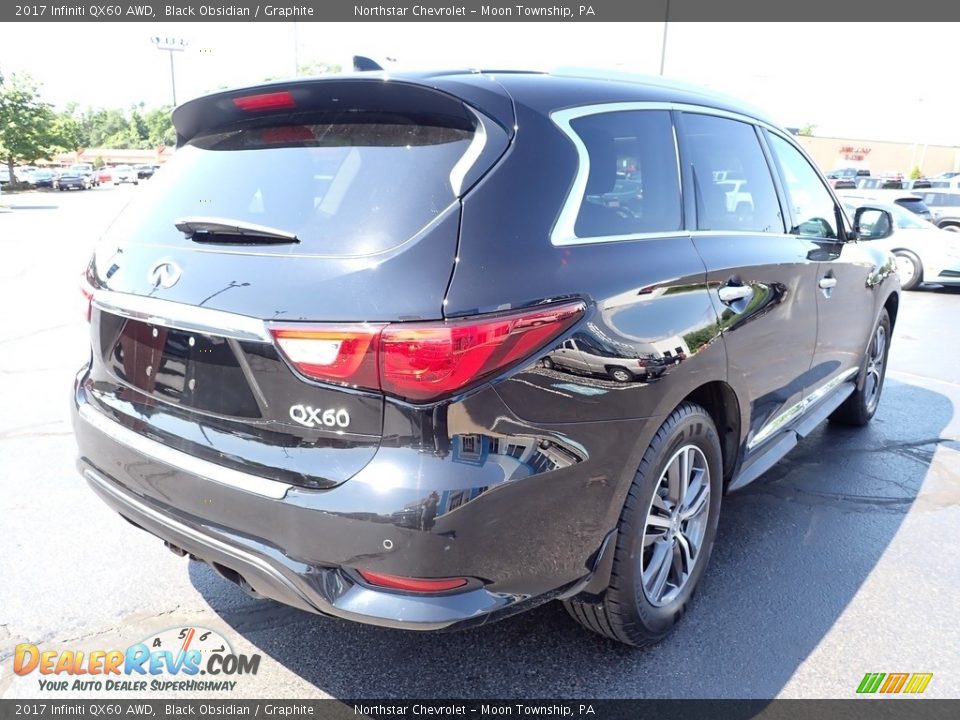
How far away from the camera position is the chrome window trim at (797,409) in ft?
10.8

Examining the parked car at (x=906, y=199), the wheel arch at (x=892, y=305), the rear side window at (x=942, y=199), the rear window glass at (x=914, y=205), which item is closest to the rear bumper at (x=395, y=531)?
the wheel arch at (x=892, y=305)

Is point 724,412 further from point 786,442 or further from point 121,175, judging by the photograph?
point 121,175

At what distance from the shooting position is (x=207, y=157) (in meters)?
2.56

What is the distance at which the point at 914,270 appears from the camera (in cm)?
1217

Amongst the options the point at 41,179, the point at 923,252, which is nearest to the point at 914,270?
the point at 923,252

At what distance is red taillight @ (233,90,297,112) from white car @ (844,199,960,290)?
11.8 meters

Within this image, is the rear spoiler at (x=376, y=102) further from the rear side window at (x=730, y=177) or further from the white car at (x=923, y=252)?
the white car at (x=923, y=252)

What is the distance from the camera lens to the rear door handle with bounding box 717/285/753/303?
271 cm

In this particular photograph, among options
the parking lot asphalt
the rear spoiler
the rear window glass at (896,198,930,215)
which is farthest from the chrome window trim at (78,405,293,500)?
the rear window glass at (896,198,930,215)

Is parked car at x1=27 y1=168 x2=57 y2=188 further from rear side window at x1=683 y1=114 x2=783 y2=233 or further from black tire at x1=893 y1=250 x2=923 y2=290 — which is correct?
rear side window at x1=683 y1=114 x2=783 y2=233

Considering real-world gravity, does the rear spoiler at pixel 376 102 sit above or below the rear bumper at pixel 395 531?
above

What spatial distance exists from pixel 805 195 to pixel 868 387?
77.2 inches

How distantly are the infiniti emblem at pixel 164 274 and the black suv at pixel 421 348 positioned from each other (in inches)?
0.4

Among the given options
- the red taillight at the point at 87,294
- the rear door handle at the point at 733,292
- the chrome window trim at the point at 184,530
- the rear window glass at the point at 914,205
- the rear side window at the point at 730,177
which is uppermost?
the rear side window at the point at 730,177
